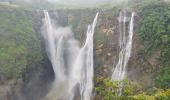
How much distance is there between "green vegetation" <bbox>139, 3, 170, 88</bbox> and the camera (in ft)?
137

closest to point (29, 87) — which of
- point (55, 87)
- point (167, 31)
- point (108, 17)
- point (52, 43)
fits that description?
point (55, 87)

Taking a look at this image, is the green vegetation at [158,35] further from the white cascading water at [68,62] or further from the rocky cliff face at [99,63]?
the white cascading water at [68,62]

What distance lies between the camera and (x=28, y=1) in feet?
245

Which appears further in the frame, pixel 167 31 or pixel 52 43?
pixel 52 43

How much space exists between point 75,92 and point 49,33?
12734mm

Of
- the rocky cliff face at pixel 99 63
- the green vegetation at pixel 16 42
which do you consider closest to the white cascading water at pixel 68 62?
the rocky cliff face at pixel 99 63

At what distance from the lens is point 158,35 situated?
45.4 meters

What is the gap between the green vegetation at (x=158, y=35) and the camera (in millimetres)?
41656

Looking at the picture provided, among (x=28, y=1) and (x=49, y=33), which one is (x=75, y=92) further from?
(x=28, y=1)

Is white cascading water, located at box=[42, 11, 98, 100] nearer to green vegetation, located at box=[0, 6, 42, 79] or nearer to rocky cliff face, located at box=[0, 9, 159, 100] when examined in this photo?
rocky cliff face, located at box=[0, 9, 159, 100]

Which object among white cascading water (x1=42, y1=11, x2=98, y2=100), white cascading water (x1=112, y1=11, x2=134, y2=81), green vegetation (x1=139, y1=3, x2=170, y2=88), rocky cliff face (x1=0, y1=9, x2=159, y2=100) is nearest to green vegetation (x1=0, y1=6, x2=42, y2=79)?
rocky cliff face (x1=0, y1=9, x2=159, y2=100)

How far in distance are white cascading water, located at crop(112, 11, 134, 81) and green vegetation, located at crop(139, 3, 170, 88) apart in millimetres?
1650

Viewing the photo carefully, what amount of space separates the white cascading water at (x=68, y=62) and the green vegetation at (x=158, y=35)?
24.5ft

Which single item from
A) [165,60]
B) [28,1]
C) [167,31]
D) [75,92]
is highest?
[28,1]
